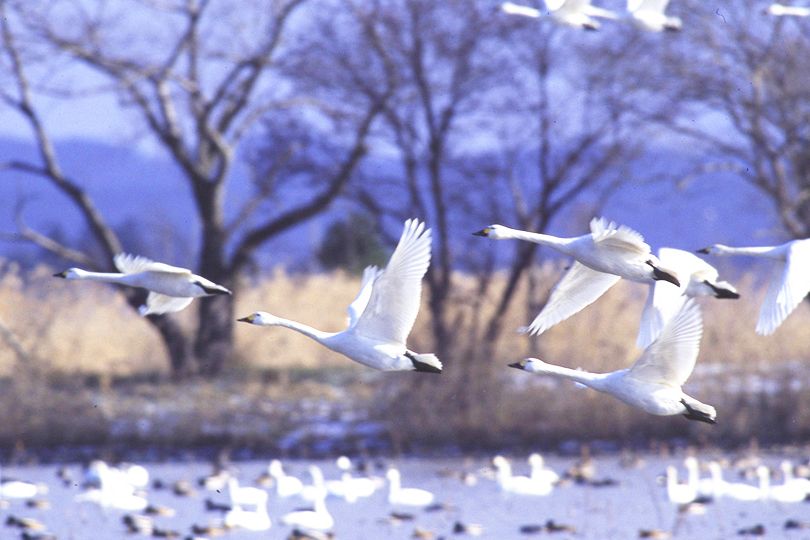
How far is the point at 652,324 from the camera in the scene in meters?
7.63

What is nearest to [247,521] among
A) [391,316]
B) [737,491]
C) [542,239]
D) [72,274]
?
[737,491]

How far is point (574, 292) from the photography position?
8.49 m

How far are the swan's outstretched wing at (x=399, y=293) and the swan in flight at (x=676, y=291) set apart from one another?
44.2 inches

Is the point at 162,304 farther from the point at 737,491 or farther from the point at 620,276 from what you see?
the point at 737,491

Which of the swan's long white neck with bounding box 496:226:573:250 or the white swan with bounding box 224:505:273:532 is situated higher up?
the swan's long white neck with bounding box 496:226:573:250

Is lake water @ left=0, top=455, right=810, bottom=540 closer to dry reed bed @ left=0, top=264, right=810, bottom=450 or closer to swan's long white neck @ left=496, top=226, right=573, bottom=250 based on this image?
dry reed bed @ left=0, top=264, right=810, bottom=450

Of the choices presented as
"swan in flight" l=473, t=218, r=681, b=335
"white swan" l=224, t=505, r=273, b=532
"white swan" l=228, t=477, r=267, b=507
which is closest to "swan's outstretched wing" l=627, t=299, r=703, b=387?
"swan in flight" l=473, t=218, r=681, b=335

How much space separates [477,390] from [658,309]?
936 cm

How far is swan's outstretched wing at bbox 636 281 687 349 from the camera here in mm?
7551

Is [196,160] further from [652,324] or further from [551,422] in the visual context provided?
[652,324]

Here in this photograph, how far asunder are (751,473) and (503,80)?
307 inches

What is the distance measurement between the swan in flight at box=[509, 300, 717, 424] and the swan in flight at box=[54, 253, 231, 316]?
1.57 meters

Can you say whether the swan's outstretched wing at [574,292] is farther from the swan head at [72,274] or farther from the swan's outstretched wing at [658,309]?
the swan head at [72,274]

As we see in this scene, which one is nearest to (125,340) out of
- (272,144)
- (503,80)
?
(272,144)
